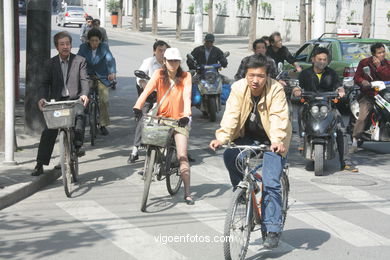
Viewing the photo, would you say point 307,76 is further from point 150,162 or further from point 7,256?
point 7,256

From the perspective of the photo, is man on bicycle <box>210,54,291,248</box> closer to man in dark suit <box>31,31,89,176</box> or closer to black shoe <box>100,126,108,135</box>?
man in dark suit <box>31,31,89,176</box>

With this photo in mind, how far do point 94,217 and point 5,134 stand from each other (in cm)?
274

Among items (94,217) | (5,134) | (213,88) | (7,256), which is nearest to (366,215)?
(94,217)

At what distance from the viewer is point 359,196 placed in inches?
384

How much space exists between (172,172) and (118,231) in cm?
161

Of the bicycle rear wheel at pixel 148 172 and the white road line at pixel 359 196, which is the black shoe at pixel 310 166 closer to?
the white road line at pixel 359 196

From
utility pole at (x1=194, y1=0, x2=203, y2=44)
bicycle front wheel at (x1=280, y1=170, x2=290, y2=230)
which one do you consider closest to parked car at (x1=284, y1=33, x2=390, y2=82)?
bicycle front wheel at (x1=280, y1=170, x2=290, y2=230)

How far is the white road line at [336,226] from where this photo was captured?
7.60 metres

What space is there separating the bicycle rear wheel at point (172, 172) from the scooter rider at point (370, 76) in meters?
4.04

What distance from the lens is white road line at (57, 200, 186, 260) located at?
7.07m

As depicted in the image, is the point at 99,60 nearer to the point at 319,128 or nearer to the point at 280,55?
the point at 280,55

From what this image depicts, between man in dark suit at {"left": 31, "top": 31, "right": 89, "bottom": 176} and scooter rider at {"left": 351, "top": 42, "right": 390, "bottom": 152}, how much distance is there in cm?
454

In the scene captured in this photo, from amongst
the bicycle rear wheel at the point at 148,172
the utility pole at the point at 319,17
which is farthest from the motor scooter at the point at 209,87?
the utility pole at the point at 319,17

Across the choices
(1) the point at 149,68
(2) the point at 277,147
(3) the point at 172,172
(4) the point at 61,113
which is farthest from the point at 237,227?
(1) the point at 149,68
